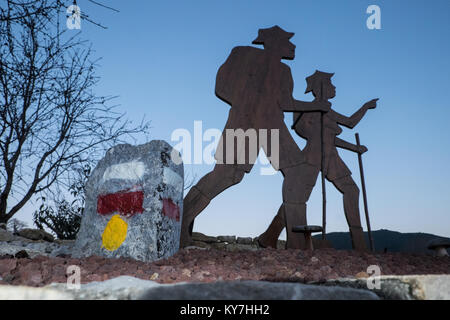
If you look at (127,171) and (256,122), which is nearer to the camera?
(127,171)

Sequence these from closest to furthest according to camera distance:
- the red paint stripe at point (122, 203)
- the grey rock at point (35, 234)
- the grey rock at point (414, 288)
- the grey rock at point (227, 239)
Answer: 1. the grey rock at point (414, 288)
2. the red paint stripe at point (122, 203)
3. the grey rock at point (35, 234)
4. the grey rock at point (227, 239)

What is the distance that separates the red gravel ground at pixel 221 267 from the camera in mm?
2699

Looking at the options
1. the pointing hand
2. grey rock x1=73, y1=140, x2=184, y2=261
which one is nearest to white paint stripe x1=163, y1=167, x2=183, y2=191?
grey rock x1=73, y1=140, x2=184, y2=261

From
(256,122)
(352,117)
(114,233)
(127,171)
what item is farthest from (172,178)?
(352,117)

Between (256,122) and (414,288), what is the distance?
138 inches

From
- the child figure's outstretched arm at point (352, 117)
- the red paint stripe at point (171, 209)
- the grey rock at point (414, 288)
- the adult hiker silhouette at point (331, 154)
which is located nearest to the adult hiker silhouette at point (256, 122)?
the adult hiker silhouette at point (331, 154)

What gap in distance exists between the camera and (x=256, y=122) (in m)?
5.29

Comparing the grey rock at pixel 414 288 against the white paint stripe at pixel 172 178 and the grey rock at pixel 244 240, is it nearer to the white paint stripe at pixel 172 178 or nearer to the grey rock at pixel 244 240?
the white paint stripe at pixel 172 178

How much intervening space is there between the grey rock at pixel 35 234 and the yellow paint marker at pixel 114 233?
3.94 m

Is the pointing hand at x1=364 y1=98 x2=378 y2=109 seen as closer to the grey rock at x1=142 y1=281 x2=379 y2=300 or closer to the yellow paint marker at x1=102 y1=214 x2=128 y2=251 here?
the yellow paint marker at x1=102 y1=214 x2=128 y2=251

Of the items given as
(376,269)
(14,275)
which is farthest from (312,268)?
(14,275)

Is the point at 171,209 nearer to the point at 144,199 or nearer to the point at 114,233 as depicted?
the point at 144,199

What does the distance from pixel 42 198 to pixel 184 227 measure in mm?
2499

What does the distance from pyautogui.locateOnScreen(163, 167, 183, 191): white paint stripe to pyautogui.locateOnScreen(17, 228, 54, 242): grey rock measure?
4.07 m
